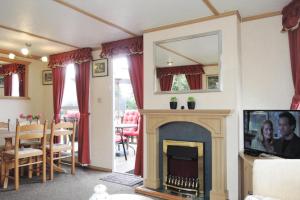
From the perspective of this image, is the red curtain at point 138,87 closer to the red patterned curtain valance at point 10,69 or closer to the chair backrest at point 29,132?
the chair backrest at point 29,132

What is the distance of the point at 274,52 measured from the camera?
→ 290 centimetres

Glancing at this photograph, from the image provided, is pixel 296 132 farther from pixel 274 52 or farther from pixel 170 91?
pixel 170 91

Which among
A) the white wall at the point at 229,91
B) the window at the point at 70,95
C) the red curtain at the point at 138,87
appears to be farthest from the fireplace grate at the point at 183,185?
the window at the point at 70,95

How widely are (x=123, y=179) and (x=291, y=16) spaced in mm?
3086

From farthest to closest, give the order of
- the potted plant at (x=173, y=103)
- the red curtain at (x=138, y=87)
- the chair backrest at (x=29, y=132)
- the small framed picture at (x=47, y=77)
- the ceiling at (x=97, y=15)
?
1. the small framed picture at (x=47, y=77)
2. the red curtain at (x=138, y=87)
3. the chair backrest at (x=29, y=132)
4. the potted plant at (x=173, y=103)
5. the ceiling at (x=97, y=15)

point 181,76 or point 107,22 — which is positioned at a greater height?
point 107,22

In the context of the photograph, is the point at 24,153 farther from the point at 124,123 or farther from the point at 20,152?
the point at 124,123

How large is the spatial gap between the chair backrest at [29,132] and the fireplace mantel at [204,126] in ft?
5.10

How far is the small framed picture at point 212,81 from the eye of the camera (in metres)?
2.99

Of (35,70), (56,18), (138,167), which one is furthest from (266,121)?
(35,70)

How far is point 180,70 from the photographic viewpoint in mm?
3281

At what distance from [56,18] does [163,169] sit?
7.86ft

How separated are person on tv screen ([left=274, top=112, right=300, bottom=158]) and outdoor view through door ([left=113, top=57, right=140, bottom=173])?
2.52 m

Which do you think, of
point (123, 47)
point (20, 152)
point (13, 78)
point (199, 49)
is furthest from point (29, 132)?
point (199, 49)
